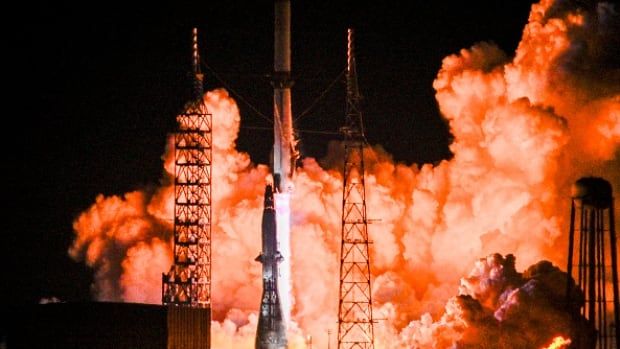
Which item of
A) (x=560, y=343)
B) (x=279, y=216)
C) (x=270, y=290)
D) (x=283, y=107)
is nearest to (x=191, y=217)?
(x=279, y=216)

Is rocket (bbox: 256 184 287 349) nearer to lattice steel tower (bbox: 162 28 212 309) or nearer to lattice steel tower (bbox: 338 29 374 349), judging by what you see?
lattice steel tower (bbox: 162 28 212 309)

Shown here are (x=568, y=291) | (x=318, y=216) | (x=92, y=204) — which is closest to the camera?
(x=568, y=291)

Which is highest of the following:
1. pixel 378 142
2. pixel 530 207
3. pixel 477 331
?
pixel 378 142

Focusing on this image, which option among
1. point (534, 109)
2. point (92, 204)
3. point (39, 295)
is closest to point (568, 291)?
point (534, 109)

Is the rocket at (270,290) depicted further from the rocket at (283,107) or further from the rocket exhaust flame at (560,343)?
the rocket exhaust flame at (560,343)

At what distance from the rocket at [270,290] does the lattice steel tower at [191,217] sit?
1816 mm

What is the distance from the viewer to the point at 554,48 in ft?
197

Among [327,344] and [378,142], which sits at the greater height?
[378,142]

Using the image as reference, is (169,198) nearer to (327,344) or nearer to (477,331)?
(327,344)

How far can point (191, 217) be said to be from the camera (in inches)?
2393

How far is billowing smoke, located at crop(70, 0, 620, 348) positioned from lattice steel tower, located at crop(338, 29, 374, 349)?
704 mm

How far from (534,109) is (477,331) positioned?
29.3ft

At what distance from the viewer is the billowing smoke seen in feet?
195

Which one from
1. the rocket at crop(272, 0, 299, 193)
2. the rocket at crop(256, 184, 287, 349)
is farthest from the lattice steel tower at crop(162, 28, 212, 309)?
the rocket at crop(272, 0, 299, 193)
